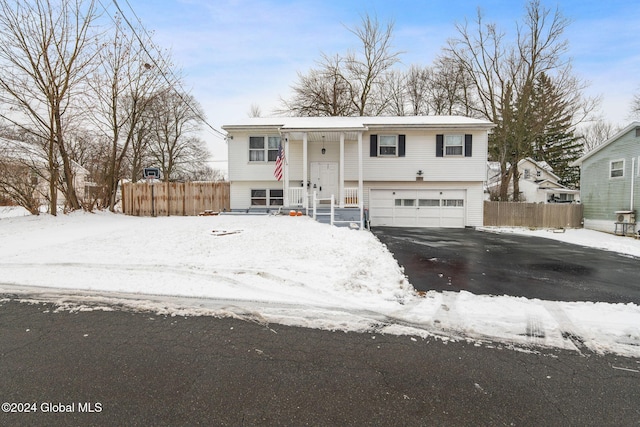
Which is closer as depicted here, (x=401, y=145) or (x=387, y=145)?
(x=401, y=145)

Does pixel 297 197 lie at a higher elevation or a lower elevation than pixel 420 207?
higher

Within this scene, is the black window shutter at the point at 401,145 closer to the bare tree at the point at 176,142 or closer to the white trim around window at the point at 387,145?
the white trim around window at the point at 387,145

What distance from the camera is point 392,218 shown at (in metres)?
16.1

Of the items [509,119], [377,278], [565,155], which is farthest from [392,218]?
[565,155]

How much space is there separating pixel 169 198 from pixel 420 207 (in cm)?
1285

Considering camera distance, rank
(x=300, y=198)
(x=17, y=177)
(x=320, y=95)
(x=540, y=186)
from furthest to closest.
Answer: (x=540, y=186) < (x=320, y=95) < (x=300, y=198) < (x=17, y=177)

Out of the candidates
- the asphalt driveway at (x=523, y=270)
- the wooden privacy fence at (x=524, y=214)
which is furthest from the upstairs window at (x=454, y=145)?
the asphalt driveway at (x=523, y=270)

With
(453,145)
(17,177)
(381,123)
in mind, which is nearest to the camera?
(17,177)

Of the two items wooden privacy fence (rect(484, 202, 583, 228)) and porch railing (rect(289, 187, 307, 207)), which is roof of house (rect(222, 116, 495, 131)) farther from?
wooden privacy fence (rect(484, 202, 583, 228))

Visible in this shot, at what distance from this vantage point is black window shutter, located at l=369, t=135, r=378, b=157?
1568 centimetres

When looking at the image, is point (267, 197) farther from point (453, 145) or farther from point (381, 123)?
point (453, 145)

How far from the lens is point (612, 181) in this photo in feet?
51.7

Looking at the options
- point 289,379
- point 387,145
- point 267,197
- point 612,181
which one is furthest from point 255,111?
point 289,379

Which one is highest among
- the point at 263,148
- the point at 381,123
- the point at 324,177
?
the point at 381,123
